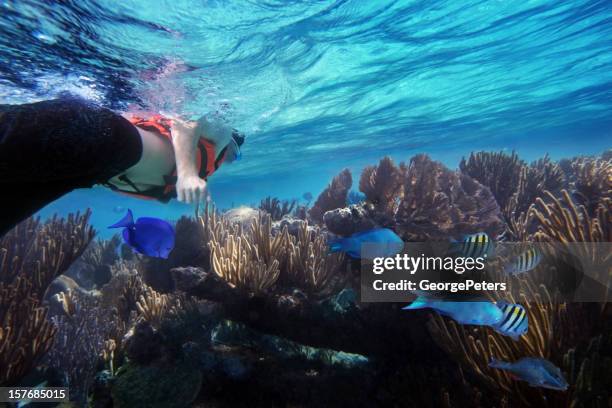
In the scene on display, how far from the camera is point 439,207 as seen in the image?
21.1 feet

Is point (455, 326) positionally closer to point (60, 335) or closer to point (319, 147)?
point (60, 335)

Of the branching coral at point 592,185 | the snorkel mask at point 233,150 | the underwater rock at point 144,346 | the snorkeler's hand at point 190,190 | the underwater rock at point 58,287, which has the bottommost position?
the underwater rock at point 144,346

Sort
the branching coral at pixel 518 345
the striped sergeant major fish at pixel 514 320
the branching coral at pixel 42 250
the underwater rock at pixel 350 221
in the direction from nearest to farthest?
1. the striped sergeant major fish at pixel 514 320
2. the branching coral at pixel 518 345
3. the underwater rock at pixel 350 221
4. the branching coral at pixel 42 250

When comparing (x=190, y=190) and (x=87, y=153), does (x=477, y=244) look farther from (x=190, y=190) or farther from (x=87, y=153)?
(x=87, y=153)

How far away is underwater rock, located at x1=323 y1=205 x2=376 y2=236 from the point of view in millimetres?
6090

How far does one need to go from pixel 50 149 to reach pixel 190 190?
0.77 meters

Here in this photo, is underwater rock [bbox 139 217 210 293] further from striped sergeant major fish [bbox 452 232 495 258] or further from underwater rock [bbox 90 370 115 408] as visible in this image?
striped sergeant major fish [bbox 452 232 495 258]

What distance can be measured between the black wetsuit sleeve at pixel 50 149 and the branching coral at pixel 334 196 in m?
6.88

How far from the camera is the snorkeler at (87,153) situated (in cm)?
168

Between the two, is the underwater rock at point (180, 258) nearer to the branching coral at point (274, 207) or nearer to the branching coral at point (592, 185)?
the branching coral at point (274, 207)

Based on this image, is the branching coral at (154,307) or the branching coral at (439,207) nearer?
the branching coral at (154,307)

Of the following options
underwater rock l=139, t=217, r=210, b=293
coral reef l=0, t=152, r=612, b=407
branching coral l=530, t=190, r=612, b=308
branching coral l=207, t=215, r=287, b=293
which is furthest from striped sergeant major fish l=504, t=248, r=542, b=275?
underwater rock l=139, t=217, r=210, b=293

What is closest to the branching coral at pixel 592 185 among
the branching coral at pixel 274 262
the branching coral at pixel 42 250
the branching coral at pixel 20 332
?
the branching coral at pixel 274 262

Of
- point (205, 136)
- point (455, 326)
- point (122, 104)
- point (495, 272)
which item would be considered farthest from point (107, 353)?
point (122, 104)
